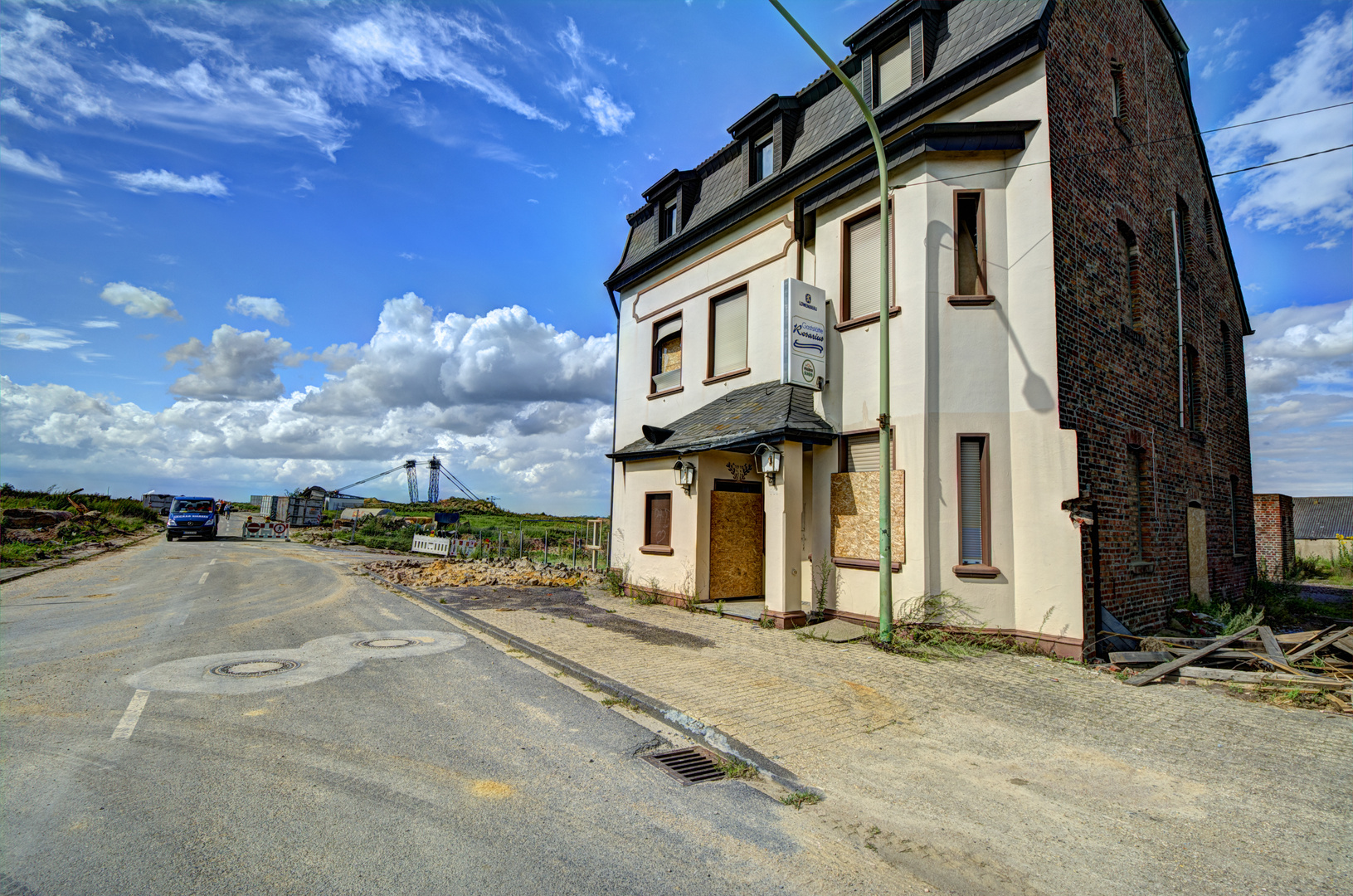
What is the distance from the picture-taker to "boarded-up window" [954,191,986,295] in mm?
9719

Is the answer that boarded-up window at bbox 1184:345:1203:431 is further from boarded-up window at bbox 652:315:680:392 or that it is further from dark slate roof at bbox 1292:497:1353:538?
dark slate roof at bbox 1292:497:1353:538

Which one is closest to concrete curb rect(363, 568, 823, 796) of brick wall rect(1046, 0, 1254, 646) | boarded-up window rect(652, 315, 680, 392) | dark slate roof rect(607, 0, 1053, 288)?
brick wall rect(1046, 0, 1254, 646)

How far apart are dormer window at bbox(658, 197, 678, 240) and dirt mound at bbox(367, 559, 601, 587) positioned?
380 inches

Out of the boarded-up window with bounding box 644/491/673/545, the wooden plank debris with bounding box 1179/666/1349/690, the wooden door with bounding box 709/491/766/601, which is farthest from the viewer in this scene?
the boarded-up window with bounding box 644/491/673/545

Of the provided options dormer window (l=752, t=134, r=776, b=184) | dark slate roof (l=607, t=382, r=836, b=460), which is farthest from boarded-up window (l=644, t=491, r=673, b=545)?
dormer window (l=752, t=134, r=776, b=184)

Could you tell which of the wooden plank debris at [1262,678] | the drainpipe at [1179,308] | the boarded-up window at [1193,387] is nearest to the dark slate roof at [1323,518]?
the boarded-up window at [1193,387]

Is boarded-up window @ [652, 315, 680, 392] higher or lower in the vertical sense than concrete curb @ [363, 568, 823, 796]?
higher

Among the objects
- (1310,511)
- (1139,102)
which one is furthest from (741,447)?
(1310,511)

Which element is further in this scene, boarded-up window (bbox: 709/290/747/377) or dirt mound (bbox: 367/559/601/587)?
dirt mound (bbox: 367/559/601/587)

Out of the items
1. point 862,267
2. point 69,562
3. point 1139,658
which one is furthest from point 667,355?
point 69,562

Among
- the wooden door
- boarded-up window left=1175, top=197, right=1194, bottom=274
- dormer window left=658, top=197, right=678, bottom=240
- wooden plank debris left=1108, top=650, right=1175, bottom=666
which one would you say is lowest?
wooden plank debris left=1108, top=650, right=1175, bottom=666

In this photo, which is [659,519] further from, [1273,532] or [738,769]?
[1273,532]

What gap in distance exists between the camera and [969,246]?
32.7 ft

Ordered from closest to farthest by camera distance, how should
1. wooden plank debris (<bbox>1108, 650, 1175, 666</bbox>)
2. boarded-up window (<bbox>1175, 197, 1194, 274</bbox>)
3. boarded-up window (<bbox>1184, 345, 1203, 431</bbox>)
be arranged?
wooden plank debris (<bbox>1108, 650, 1175, 666</bbox>), boarded-up window (<bbox>1184, 345, 1203, 431</bbox>), boarded-up window (<bbox>1175, 197, 1194, 274</bbox>)
